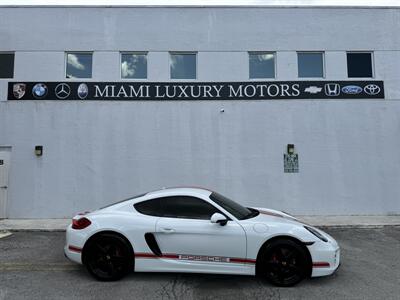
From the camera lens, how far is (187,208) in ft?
16.9

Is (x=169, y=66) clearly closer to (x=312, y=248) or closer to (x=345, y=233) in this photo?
(x=345, y=233)

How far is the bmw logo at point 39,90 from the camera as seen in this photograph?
10.6 metres

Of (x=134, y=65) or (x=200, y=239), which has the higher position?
(x=134, y=65)

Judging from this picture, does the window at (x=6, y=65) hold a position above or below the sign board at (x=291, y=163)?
above

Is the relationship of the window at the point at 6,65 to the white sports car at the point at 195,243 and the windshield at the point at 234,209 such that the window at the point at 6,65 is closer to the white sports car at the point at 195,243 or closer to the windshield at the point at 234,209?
the white sports car at the point at 195,243

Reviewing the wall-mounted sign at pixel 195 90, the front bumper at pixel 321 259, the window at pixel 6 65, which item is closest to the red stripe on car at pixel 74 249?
the front bumper at pixel 321 259

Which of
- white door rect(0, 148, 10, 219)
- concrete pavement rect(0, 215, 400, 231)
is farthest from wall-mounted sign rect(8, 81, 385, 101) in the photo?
concrete pavement rect(0, 215, 400, 231)

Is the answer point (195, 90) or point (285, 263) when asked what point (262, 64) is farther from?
point (285, 263)

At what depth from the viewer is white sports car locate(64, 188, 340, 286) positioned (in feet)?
15.7

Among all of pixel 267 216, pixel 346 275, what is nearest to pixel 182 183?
pixel 267 216

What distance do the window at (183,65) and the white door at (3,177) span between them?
18.5 feet

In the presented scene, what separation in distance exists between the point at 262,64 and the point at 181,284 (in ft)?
26.2

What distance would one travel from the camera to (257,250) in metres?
4.82

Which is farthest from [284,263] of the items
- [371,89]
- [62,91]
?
[62,91]
